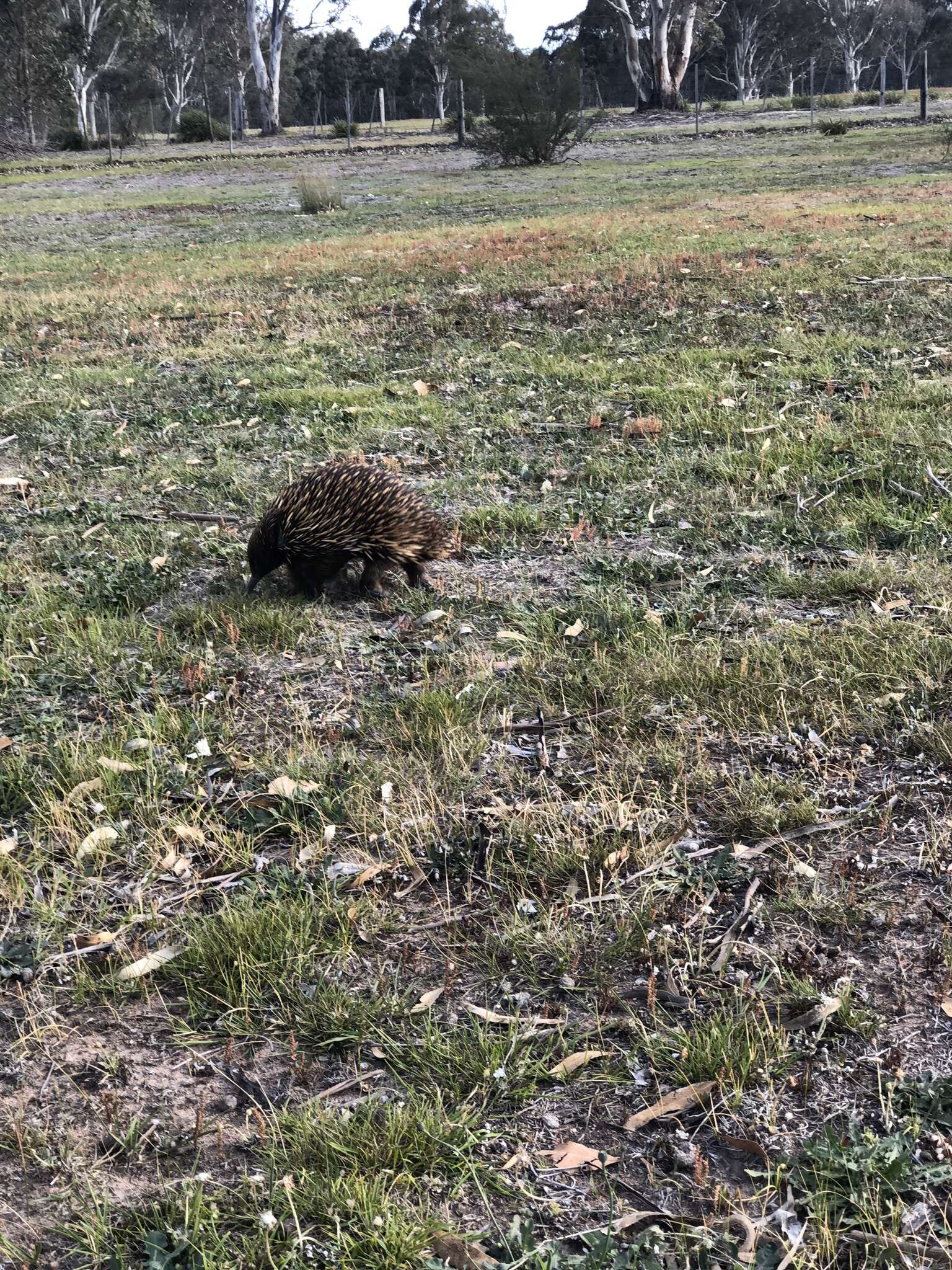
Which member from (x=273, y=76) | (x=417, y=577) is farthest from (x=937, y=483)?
(x=273, y=76)

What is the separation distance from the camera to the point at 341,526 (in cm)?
484

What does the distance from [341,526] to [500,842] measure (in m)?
2.11

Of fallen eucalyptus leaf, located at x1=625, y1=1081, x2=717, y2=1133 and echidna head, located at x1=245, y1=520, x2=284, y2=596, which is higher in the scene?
echidna head, located at x1=245, y1=520, x2=284, y2=596

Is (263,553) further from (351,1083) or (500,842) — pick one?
(351,1083)

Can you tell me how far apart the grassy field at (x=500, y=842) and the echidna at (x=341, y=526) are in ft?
0.79

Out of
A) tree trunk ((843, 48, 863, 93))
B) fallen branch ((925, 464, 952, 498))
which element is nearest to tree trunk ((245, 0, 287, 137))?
tree trunk ((843, 48, 863, 93))

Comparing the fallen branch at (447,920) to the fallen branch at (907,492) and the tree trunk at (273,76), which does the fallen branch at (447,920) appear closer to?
the fallen branch at (907,492)

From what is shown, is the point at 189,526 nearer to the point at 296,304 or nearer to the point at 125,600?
the point at 125,600

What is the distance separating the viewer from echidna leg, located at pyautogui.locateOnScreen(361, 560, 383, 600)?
517 cm

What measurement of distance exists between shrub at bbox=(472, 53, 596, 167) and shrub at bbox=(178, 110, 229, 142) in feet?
94.1

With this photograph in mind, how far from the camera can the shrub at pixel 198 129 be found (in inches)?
2267

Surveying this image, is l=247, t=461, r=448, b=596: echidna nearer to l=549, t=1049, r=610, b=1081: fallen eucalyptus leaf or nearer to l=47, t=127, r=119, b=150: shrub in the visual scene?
l=549, t=1049, r=610, b=1081: fallen eucalyptus leaf

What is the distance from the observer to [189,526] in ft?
20.0

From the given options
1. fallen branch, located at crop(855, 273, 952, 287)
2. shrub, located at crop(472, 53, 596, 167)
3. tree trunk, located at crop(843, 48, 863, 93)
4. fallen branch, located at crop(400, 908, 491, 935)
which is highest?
tree trunk, located at crop(843, 48, 863, 93)
